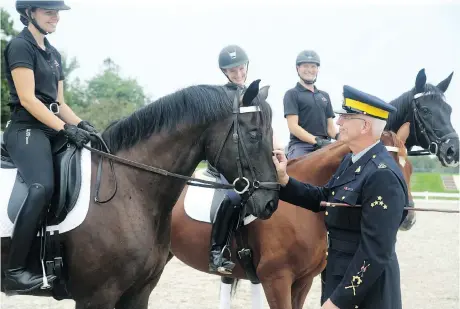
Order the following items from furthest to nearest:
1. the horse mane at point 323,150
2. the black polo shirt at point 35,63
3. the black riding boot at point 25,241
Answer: the horse mane at point 323,150, the black polo shirt at point 35,63, the black riding boot at point 25,241

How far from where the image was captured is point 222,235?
511cm

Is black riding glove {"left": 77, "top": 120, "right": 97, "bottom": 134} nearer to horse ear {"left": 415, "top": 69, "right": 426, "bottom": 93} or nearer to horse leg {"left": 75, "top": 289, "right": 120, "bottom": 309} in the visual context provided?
horse leg {"left": 75, "top": 289, "right": 120, "bottom": 309}

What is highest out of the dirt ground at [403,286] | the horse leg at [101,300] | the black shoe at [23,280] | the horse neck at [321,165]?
the horse neck at [321,165]

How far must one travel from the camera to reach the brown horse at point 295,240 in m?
4.87

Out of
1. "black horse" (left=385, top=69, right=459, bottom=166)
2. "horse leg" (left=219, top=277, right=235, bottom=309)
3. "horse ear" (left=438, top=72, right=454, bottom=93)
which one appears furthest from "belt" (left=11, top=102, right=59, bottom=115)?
"horse ear" (left=438, top=72, right=454, bottom=93)

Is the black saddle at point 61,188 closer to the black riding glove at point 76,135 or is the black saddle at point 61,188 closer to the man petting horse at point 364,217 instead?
the black riding glove at point 76,135

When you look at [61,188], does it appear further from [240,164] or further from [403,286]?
[403,286]

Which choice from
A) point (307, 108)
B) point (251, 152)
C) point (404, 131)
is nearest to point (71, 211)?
point (251, 152)

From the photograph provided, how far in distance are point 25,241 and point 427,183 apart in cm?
3120

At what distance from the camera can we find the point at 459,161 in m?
6.20

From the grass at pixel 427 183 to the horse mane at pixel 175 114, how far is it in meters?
25.5

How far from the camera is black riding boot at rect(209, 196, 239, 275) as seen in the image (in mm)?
5027

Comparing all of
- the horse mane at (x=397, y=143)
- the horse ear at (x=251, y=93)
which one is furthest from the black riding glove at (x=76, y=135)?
the horse mane at (x=397, y=143)

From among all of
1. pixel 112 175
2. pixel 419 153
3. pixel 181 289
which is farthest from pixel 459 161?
pixel 181 289
